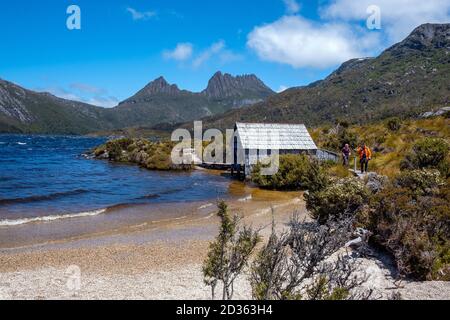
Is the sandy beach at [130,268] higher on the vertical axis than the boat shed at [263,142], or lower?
lower

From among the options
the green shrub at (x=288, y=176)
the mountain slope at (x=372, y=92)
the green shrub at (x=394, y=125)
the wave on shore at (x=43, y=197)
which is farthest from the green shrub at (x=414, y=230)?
the mountain slope at (x=372, y=92)

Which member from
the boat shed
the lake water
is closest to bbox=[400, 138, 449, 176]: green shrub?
the lake water

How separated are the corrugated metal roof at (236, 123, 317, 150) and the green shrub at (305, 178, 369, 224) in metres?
18.6

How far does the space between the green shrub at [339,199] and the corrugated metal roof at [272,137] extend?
18.6 meters

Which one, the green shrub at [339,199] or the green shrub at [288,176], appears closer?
the green shrub at [339,199]

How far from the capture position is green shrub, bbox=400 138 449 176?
21.2m

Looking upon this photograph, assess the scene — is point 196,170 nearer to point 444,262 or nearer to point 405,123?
point 405,123

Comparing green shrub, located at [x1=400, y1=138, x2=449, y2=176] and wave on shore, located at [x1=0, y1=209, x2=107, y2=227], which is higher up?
green shrub, located at [x1=400, y1=138, x2=449, y2=176]

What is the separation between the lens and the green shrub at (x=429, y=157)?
69.6 ft

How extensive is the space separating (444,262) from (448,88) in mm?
139282

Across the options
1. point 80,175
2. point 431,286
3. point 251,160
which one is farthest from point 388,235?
point 80,175

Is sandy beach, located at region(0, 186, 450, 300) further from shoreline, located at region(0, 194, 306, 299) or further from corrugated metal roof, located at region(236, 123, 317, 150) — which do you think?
corrugated metal roof, located at region(236, 123, 317, 150)

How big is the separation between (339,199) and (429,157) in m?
9.32

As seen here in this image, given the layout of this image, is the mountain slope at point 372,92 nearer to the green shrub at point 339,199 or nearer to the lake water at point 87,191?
the lake water at point 87,191
